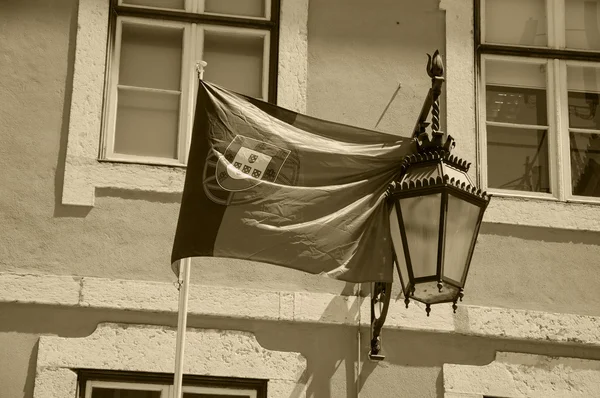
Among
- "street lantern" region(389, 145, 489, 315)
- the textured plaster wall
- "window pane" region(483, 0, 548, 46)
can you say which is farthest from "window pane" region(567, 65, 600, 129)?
"street lantern" region(389, 145, 489, 315)

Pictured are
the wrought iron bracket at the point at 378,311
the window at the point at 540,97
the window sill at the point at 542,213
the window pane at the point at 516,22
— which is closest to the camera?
the wrought iron bracket at the point at 378,311

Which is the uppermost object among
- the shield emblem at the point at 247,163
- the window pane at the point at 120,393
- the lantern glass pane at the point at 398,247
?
the shield emblem at the point at 247,163

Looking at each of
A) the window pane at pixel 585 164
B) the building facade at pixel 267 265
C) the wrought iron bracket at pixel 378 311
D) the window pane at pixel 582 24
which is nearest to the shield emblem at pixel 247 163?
the building facade at pixel 267 265

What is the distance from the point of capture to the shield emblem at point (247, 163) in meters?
7.27

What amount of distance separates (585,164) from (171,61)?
262cm

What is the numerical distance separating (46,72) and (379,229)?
233cm

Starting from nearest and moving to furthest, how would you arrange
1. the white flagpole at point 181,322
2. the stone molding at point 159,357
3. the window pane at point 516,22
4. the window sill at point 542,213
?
1. the white flagpole at point 181,322
2. the stone molding at point 159,357
3. the window sill at point 542,213
4. the window pane at point 516,22

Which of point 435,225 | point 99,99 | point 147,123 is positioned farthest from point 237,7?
point 435,225

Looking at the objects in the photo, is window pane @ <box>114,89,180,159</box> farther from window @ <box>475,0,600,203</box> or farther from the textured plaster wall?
window @ <box>475,0,600,203</box>

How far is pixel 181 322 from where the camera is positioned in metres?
7.32

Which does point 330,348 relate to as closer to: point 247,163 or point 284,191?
point 284,191

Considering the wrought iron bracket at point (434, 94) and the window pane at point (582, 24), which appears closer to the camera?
the wrought iron bracket at point (434, 94)

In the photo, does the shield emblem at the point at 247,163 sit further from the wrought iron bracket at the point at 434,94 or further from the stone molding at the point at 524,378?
the stone molding at the point at 524,378

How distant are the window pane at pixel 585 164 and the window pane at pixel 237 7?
209cm
